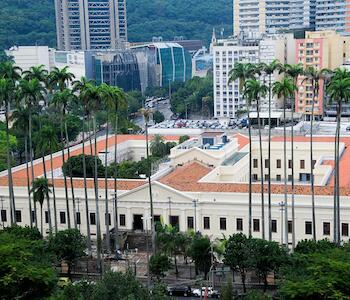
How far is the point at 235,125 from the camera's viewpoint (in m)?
119

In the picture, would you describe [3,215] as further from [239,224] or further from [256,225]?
[256,225]

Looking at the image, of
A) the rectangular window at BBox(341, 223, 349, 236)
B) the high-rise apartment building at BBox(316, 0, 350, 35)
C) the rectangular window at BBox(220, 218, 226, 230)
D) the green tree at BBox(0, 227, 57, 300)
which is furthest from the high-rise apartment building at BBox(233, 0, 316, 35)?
the green tree at BBox(0, 227, 57, 300)

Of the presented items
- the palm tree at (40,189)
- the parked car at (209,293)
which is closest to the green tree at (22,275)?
the parked car at (209,293)

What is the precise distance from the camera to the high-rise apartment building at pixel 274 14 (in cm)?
18075

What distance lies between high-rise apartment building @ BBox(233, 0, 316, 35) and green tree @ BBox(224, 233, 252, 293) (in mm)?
141735

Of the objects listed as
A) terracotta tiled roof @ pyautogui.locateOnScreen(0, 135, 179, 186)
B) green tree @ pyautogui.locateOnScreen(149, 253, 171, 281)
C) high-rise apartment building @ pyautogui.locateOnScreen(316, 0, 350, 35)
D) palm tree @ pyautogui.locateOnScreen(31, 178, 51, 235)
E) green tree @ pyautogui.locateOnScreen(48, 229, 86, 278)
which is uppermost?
high-rise apartment building @ pyautogui.locateOnScreen(316, 0, 350, 35)

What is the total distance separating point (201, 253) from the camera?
4638 centimetres

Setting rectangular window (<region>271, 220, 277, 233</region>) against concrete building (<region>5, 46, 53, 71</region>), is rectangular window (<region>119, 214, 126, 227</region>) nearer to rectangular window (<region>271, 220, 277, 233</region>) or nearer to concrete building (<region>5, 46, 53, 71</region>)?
rectangular window (<region>271, 220, 277, 233</region>)

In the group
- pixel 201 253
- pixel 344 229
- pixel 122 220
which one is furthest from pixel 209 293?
pixel 122 220

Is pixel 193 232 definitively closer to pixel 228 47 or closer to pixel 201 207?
pixel 201 207

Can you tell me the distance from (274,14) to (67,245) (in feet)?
482

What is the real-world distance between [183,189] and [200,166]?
10.0m

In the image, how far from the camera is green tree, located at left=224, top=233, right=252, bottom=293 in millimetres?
42688

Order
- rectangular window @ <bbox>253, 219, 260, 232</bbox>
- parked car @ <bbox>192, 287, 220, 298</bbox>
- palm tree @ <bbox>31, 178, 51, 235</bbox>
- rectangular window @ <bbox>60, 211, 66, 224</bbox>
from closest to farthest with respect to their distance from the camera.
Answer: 1. parked car @ <bbox>192, 287, 220, 298</bbox>
2. palm tree @ <bbox>31, 178, 51, 235</bbox>
3. rectangular window @ <bbox>253, 219, 260, 232</bbox>
4. rectangular window @ <bbox>60, 211, 66, 224</bbox>
